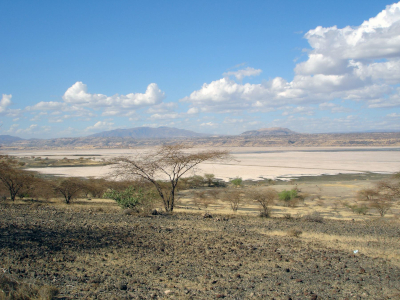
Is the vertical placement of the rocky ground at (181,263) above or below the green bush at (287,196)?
above

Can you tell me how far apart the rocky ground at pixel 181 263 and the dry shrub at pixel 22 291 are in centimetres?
41

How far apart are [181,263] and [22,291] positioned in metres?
4.02

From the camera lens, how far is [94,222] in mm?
12789

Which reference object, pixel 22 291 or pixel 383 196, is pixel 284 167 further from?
pixel 22 291

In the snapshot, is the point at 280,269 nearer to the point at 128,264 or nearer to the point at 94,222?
the point at 128,264

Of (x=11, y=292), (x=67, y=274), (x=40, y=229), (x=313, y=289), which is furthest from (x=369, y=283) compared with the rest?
(x=40, y=229)

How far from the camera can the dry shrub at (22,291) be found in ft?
16.6

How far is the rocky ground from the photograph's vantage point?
6.40 meters

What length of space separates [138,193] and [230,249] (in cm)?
977

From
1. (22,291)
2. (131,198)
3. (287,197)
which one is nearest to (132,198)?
(131,198)

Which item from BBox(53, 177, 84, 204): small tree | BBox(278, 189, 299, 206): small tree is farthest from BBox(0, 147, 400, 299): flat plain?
BBox(278, 189, 299, 206): small tree

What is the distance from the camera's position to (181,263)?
8320 mm

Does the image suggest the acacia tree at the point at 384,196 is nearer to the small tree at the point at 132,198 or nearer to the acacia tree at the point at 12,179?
the small tree at the point at 132,198

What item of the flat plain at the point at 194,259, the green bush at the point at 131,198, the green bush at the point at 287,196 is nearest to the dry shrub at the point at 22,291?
the flat plain at the point at 194,259
